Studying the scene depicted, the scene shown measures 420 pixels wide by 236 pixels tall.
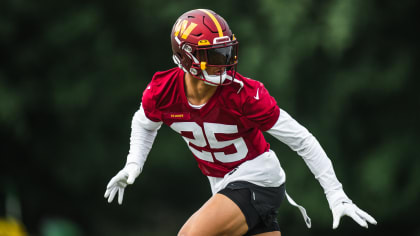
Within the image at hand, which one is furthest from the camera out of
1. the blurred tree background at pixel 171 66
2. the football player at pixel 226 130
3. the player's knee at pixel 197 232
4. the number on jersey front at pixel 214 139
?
the blurred tree background at pixel 171 66

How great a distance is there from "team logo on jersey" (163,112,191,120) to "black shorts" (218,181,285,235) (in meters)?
0.53

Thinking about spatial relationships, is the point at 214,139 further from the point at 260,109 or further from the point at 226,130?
the point at 260,109

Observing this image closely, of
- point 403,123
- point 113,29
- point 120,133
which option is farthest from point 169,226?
point 403,123

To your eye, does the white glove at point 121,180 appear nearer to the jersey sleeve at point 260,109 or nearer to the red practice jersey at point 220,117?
the red practice jersey at point 220,117

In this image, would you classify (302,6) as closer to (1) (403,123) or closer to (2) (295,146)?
(1) (403,123)

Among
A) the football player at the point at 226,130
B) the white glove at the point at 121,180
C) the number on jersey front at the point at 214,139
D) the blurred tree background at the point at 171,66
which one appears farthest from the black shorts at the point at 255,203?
the blurred tree background at the point at 171,66

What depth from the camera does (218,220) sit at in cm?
427

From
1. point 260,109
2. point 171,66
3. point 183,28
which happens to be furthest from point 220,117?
point 171,66

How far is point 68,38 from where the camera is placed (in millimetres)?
11250

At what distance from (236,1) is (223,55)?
6554 mm

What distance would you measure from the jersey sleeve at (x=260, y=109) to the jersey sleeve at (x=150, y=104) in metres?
0.64

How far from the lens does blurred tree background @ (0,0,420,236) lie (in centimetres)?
1041

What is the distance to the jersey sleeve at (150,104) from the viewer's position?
465 cm

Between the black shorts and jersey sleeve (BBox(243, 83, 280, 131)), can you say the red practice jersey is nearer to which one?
jersey sleeve (BBox(243, 83, 280, 131))
